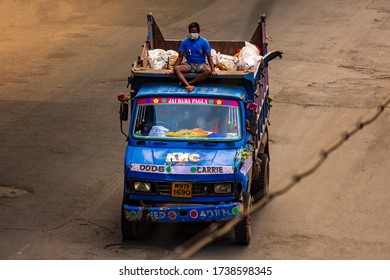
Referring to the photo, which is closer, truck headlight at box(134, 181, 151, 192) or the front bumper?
the front bumper

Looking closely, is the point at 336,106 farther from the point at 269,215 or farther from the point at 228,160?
the point at 228,160

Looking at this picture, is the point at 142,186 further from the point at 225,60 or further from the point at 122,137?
the point at 122,137

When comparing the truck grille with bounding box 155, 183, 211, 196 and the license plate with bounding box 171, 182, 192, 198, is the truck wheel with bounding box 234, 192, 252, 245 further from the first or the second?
the license plate with bounding box 171, 182, 192, 198

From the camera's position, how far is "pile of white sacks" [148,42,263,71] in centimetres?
1563

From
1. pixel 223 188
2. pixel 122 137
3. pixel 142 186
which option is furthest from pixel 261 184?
pixel 122 137

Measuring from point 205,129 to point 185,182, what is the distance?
111 cm

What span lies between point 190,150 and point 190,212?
0.95m

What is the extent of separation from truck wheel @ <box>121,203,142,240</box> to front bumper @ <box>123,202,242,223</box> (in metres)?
0.67

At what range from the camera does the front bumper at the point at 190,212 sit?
44.0ft

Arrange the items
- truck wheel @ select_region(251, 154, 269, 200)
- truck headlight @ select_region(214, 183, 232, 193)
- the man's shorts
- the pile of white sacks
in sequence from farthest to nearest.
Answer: truck wheel @ select_region(251, 154, 269, 200) → the pile of white sacks → the man's shorts → truck headlight @ select_region(214, 183, 232, 193)

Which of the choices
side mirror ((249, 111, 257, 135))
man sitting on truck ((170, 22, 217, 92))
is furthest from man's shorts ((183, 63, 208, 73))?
side mirror ((249, 111, 257, 135))

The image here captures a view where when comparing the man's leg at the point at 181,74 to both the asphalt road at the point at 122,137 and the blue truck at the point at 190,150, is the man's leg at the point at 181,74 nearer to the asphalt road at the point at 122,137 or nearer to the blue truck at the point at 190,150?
the blue truck at the point at 190,150

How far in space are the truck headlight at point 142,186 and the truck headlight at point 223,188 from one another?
91 centimetres

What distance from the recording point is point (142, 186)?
13.6 meters
